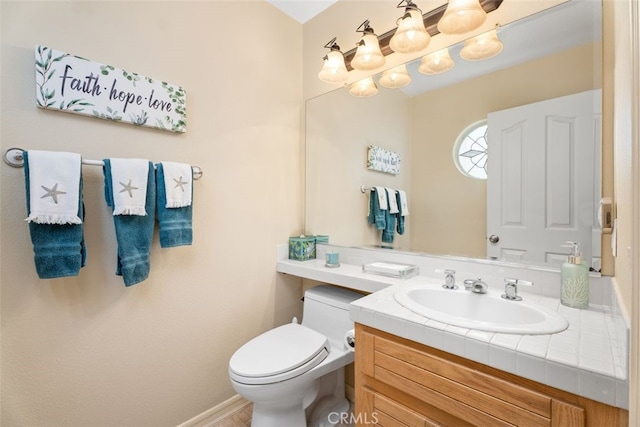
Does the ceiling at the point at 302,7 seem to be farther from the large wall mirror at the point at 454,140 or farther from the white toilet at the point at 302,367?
the white toilet at the point at 302,367

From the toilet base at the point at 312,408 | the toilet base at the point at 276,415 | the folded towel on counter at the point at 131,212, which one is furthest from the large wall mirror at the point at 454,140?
the folded towel on counter at the point at 131,212

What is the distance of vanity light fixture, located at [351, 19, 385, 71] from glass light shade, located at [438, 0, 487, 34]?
0.37 m

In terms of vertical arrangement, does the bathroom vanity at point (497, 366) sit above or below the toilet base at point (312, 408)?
above

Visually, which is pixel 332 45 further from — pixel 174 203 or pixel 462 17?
pixel 174 203

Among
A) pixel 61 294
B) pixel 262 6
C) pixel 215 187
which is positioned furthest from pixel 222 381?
pixel 262 6

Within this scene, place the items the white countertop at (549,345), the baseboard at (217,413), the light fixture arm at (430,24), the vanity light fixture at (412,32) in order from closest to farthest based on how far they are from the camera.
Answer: the white countertop at (549,345) < the light fixture arm at (430,24) < the vanity light fixture at (412,32) < the baseboard at (217,413)

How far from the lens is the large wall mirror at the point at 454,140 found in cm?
101

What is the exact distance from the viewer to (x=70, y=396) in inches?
42.6

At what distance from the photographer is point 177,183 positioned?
4.15 ft

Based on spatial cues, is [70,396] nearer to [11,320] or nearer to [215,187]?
[11,320]

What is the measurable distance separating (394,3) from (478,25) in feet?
1.88

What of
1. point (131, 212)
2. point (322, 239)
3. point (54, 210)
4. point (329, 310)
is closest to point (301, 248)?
point (322, 239)

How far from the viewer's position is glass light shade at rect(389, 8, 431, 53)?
1.28m

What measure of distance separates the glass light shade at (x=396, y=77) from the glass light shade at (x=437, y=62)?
105 millimetres
